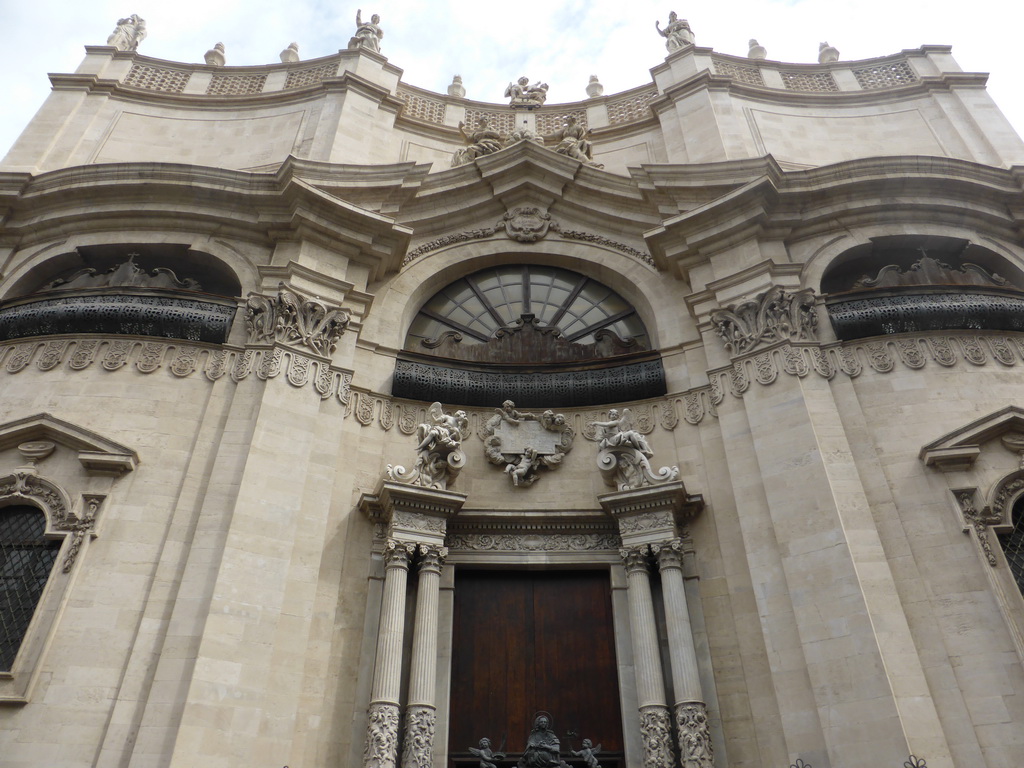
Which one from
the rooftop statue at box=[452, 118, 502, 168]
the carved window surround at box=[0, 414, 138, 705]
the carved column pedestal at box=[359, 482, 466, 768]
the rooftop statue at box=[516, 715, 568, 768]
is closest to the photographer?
the rooftop statue at box=[516, 715, 568, 768]

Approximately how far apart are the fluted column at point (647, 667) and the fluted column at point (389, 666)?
11.4 ft

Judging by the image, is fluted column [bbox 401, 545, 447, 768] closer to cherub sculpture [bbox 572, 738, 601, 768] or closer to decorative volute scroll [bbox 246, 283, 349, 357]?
cherub sculpture [bbox 572, 738, 601, 768]

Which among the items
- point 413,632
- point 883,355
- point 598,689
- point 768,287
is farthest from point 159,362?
point 883,355

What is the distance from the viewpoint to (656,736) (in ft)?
33.4

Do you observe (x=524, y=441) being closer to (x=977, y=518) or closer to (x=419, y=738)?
(x=419, y=738)

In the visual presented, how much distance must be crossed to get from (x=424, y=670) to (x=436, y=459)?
341 cm

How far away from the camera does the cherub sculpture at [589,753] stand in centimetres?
998

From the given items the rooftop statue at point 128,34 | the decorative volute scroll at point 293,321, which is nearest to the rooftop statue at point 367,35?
the rooftop statue at point 128,34

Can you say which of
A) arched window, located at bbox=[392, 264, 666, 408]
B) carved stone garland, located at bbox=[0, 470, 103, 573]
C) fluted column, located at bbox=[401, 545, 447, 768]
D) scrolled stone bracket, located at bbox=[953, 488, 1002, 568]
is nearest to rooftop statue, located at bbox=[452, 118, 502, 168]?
arched window, located at bbox=[392, 264, 666, 408]

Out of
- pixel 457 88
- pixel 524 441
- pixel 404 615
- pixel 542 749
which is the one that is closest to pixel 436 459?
pixel 524 441

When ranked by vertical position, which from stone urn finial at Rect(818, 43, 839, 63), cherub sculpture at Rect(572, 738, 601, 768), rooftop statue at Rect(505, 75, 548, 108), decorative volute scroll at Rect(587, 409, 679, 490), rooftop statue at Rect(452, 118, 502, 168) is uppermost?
stone urn finial at Rect(818, 43, 839, 63)

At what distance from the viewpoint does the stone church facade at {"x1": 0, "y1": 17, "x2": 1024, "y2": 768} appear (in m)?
9.95

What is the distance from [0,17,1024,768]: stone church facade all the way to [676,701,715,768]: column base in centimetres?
9

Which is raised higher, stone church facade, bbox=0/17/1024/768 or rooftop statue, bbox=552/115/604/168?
rooftop statue, bbox=552/115/604/168
